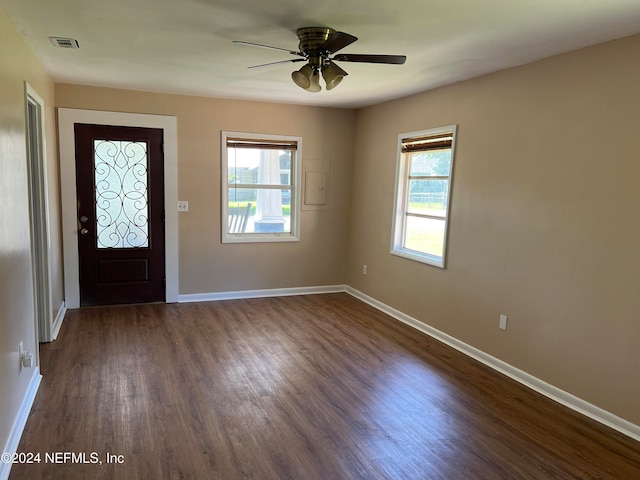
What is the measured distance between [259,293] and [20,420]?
3.22m

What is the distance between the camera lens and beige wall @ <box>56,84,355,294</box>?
485 cm

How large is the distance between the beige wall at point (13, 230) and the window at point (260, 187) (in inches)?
92.2

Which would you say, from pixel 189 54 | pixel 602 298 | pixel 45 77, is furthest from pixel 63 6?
pixel 602 298

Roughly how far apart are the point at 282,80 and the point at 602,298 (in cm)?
316

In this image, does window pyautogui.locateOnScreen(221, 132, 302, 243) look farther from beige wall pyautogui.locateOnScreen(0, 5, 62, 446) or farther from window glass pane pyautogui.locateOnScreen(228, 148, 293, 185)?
beige wall pyautogui.locateOnScreen(0, 5, 62, 446)

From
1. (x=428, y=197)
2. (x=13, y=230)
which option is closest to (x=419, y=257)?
(x=428, y=197)

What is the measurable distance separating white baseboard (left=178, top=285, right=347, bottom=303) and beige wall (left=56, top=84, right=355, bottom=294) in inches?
2.3

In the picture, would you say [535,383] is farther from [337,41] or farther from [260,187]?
[260,187]

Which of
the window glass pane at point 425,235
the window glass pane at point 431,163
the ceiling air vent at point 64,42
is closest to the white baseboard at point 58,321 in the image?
the ceiling air vent at point 64,42

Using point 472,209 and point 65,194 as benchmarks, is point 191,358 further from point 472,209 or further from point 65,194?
point 472,209

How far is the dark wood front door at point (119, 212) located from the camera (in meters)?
4.64

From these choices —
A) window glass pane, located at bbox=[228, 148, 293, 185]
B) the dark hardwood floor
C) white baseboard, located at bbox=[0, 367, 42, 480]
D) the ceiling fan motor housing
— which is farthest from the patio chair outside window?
the ceiling fan motor housing

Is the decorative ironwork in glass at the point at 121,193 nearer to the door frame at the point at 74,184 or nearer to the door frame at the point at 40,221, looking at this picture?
the door frame at the point at 74,184

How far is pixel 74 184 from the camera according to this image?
4578 millimetres
